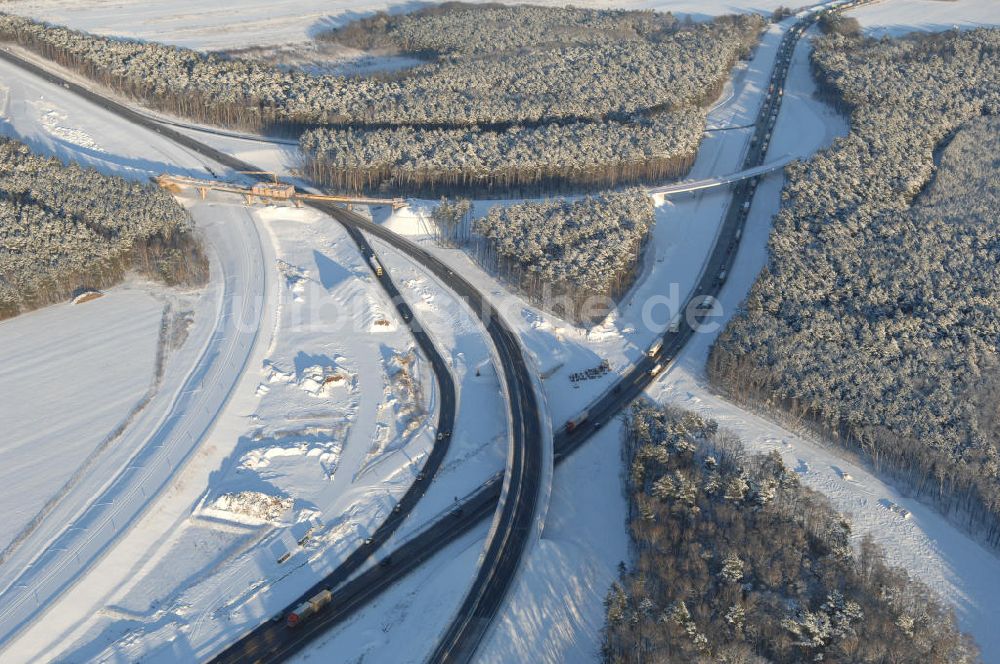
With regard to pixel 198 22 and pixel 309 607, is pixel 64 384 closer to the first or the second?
pixel 309 607

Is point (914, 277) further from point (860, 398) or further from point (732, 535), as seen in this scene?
point (732, 535)

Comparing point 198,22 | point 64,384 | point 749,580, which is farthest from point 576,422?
point 198,22

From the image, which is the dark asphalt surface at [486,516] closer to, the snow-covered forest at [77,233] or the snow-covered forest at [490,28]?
the snow-covered forest at [77,233]

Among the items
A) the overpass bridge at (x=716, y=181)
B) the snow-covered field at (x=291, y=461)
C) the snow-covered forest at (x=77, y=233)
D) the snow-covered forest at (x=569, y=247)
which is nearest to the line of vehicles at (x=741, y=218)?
the overpass bridge at (x=716, y=181)

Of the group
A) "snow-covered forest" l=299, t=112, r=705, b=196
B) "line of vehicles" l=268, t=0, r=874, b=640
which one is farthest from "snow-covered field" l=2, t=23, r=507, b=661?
"snow-covered forest" l=299, t=112, r=705, b=196

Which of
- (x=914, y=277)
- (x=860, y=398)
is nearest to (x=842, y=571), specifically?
(x=860, y=398)

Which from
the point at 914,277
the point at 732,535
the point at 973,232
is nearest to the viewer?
the point at 732,535
